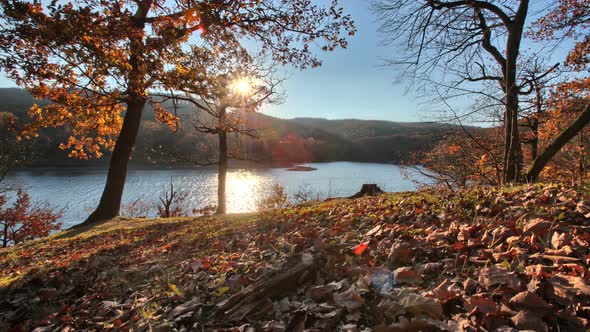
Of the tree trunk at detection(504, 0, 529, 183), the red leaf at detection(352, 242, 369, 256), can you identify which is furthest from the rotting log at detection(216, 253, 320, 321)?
the tree trunk at detection(504, 0, 529, 183)

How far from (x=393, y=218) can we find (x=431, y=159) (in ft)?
40.6

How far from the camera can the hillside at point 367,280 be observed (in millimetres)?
1493

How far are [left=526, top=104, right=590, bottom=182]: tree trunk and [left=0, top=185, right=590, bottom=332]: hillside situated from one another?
3.21 meters

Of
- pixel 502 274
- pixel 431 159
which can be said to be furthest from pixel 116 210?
pixel 431 159

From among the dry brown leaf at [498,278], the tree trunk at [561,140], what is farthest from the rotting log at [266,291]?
the tree trunk at [561,140]

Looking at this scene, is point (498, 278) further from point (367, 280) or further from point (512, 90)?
point (512, 90)

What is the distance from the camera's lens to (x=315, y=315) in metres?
1.75

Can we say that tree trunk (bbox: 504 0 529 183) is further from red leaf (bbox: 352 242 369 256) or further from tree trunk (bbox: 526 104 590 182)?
red leaf (bbox: 352 242 369 256)

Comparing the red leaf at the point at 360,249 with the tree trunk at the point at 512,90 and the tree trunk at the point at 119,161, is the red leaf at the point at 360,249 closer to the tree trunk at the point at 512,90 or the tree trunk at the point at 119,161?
the tree trunk at the point at 512,90

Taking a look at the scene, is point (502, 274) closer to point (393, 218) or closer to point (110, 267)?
point (393, 218)

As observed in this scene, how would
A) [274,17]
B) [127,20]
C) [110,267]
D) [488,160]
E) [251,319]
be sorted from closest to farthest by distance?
[251,319] < [110,267] < [127,20] < [274,17] < [488,160]

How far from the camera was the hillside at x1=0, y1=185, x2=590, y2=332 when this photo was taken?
1.49 metres

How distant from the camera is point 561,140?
5820mm

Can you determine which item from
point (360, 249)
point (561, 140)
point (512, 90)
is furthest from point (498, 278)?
point (512, 90)
